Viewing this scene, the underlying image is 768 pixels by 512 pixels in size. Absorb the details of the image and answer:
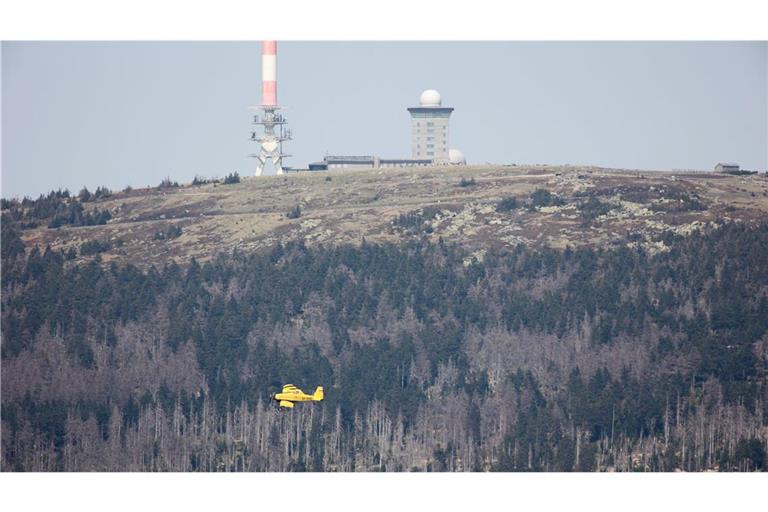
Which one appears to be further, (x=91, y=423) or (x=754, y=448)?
(x=91, y=423)

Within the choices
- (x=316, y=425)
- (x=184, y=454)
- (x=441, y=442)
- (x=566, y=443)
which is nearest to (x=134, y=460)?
(x=184, y=454)

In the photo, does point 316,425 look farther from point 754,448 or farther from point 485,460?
point 754,448

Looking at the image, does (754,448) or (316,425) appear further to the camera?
(316,425)

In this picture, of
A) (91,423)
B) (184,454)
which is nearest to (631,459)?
(184,454)

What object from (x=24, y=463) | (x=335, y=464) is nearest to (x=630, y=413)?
(x=335, y=464)

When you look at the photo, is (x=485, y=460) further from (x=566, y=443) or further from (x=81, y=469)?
(x=81, y=469)

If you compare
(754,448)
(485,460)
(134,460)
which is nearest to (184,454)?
(134,460)

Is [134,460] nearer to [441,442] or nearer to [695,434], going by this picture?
[441,442]
